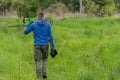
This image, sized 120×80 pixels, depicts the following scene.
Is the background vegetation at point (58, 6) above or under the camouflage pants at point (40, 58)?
under

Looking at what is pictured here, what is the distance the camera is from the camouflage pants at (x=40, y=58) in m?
9.45

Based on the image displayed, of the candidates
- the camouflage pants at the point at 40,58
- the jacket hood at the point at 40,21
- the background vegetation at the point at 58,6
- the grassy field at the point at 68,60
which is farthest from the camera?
the background vegetation at the point at 58,6

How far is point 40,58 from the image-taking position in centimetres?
959

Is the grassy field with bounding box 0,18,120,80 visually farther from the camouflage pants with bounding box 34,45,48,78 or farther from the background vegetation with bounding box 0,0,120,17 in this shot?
the background vegetation with bounding box 0,0,120,17

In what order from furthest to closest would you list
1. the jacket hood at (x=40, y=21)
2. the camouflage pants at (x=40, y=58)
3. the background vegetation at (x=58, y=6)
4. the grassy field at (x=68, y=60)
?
the background vegetation at (x=58, y=6) < the camouflage pants at (x=40, y=58) < the jacket hood at (x=40, y=21) < the grassy field at (x=68, y=60)

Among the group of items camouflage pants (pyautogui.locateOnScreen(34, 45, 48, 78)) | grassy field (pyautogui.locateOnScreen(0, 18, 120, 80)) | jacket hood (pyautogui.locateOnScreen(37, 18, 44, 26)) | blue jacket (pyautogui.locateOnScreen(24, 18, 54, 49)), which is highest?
jacket hood (pyautogui.locateOnScreen(37, 18, 44, 26))

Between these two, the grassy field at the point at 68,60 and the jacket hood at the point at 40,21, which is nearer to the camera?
the grassy field at the point at 68,60

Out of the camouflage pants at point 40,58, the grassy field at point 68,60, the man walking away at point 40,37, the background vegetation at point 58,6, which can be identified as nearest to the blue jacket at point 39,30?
the man walking away at point 40,37

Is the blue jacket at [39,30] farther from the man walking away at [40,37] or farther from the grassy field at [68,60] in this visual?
the grassy field at [68,60]

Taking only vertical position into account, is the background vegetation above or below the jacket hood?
below

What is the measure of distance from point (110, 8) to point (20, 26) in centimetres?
2426

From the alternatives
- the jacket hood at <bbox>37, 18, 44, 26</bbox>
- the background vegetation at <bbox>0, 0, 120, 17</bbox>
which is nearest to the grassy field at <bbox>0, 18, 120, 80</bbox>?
the jacket hood at <bbox>37, 18, 44, 26</bbox>

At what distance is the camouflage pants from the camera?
9.45 metres

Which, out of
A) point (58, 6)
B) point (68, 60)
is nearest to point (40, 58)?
point (68, 60)
